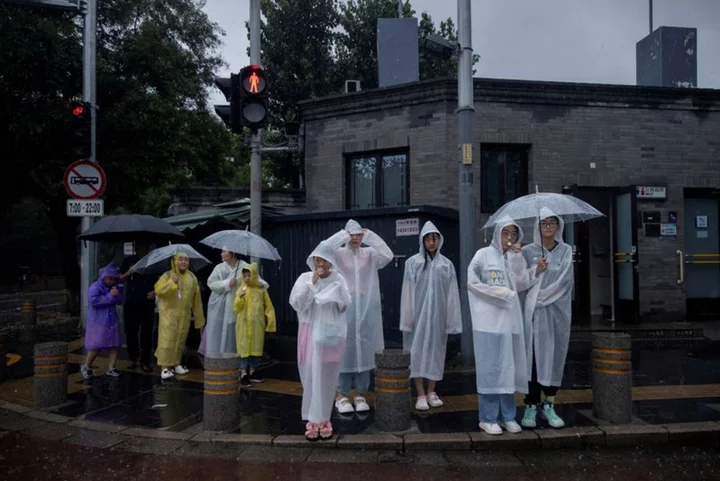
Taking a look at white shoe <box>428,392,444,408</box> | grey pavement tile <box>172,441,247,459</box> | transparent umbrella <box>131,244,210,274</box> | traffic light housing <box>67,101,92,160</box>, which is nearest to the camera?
grey pavement tile <box>172,441,247,459</box>

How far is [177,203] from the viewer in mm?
13875

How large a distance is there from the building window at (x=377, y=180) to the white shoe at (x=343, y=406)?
6.21 meters

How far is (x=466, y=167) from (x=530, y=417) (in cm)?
383

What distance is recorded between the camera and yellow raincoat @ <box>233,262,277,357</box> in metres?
7.00

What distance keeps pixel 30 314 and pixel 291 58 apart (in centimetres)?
1286

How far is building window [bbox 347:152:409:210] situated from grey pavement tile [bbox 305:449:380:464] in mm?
7149

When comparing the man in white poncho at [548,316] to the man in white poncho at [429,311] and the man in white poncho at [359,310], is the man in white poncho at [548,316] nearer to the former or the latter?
the man in white poncho at [429,311]

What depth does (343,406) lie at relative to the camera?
5.93m

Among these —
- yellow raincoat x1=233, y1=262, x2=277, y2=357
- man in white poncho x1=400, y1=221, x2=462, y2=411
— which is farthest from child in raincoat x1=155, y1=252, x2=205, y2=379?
man in white poncho x1=400, y1=221, x2=462, y2=411

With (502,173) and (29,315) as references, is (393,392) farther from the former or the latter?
(29,315)

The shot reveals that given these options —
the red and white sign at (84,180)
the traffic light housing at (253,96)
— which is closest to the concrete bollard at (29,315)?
the red and white sign at (84,180)

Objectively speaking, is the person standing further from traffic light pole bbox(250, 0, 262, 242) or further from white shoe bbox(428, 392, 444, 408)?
white shoe bbox(428, 392, 444, 408)

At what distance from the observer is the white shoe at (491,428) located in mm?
5145

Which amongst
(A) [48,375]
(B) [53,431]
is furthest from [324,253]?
(A) [48,375]
